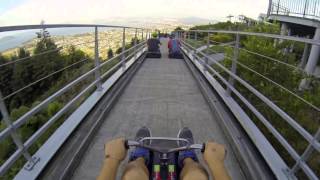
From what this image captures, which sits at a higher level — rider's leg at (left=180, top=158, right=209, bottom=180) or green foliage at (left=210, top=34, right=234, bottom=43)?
green foliage at (left=210, top=34, right=234, bottom=43)

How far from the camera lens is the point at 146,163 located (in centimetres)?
222

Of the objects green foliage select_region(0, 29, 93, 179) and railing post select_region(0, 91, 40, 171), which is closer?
railing post select_region(0, 91, 40, 171)

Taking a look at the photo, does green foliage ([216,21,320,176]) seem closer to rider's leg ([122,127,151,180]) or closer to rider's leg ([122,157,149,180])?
rider's leg ([122,127,151,180])

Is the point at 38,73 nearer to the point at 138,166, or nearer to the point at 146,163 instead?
the point at 146,163

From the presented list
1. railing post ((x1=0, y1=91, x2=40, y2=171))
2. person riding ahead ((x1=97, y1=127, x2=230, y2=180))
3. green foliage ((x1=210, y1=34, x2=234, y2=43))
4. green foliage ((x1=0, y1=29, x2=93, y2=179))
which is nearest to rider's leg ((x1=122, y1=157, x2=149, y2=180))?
person riding ahead ((x1=97, y1=127, x2=230, y2=180))

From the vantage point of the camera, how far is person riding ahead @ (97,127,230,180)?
1916 mm

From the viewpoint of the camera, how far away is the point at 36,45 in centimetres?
394

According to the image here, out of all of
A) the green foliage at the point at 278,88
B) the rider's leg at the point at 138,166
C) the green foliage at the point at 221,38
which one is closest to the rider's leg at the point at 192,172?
the rider's leg at the point at 138,166

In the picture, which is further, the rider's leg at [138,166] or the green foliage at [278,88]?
the green foliage at [278,88]

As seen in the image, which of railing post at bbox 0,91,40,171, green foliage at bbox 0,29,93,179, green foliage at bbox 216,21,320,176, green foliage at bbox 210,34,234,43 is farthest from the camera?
green foliage at bbox 210,34,234,43

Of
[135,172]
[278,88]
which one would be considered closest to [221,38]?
[278,88]

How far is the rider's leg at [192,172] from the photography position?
1.89 m

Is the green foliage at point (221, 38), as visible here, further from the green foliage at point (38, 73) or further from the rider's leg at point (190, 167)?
the rider's leg at point (190, 167)

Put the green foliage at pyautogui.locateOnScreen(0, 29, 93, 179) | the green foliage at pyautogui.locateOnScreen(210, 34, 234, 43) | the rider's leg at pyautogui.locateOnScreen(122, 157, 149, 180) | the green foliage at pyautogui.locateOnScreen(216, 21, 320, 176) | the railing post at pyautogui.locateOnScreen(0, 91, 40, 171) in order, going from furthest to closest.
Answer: the green foliage at pyautogui.locateOnScreen(210, 34, 234, 43) < the green foliage at pyautogui.locateOnScreen(216, 21, 320, 176) < the green foliage at pyautogui.locateOnScreen(0, 29, 93, 179) < the railing post at pyautogui.locateOnScreen(0, 91, 40, 171) < the rider's leg at pyautogui.locateOnScreen(122, 157, 149, 180)
